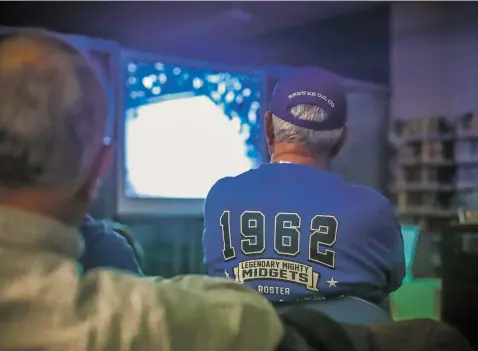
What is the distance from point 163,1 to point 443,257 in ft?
2.99

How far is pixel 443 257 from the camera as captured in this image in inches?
54.3

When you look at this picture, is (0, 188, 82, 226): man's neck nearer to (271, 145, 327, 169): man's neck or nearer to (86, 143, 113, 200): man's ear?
(86, 143, 113, 200): man's ear

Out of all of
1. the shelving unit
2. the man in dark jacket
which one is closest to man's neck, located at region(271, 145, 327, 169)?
the man in dark jacket

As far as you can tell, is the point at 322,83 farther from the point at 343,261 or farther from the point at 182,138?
the point at 182,138

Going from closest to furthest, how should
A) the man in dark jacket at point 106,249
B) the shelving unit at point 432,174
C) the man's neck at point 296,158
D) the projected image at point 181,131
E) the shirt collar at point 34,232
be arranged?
Result: the shirt collar at point 34,232
the man in dark jacket at point 106,249
the man's neck at point 296,158
the projected image at point 181,131
the shelving unit at point 432,174

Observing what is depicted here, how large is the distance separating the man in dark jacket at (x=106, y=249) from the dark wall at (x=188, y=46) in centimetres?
68

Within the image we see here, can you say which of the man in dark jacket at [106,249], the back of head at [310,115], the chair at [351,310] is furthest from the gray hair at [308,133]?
the man in dark jacket at [106,249]

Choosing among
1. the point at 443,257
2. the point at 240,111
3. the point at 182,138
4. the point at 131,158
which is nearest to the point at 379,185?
the point at 443,257

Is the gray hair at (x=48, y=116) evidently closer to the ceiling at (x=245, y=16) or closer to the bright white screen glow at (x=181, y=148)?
the bright white screen glow at (x=181, y=148)

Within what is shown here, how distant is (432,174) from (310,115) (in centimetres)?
73

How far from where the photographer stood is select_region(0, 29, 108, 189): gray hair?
373 millimetres

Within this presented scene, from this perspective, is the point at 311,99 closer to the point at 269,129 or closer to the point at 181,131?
the point at 269,129

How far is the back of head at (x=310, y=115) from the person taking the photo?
3.11 feet

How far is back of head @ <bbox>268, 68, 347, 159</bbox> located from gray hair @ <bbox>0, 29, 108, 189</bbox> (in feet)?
1.91
